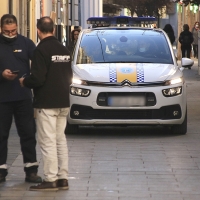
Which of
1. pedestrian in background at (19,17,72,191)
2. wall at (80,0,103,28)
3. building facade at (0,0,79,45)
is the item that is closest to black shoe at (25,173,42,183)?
pedestrian in background at (19,17,72,191)

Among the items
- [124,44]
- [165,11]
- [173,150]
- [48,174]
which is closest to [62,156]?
[48,174]

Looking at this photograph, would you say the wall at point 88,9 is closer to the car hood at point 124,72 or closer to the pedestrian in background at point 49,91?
the car hood at point 124,72

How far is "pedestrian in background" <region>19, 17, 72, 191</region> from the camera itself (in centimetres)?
819

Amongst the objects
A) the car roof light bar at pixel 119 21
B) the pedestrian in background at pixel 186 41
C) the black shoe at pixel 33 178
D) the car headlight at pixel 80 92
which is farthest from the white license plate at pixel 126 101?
the pedestrian in background at pixel 186 41

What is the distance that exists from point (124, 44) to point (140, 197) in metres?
6.09

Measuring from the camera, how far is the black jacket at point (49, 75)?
817cm

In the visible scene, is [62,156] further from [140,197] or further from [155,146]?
[155,146]

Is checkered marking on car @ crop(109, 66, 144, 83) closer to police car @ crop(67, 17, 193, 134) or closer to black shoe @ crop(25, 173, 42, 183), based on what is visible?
police car @ crop(67, 17, 193, 134)

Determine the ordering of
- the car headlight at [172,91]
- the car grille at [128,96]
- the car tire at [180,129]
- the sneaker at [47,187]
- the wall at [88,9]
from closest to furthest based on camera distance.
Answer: the sneaker at [47,187] < the car grille at [128,96] < the car headlight at [172,91] < the car tire at [180,129] < the wall at [88,9]

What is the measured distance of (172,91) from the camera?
12.5m

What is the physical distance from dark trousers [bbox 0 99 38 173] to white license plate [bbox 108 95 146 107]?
3.65 m

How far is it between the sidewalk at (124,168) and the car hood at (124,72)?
2.83 ft

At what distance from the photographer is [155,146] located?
11.6 m

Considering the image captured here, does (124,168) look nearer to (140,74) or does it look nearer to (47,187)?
(47,187)
